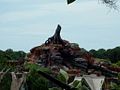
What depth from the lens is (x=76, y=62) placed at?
10680mm

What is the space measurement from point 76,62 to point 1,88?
6.74m

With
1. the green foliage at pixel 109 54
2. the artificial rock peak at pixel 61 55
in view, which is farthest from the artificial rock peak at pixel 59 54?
the green foliage at pixel 109 54

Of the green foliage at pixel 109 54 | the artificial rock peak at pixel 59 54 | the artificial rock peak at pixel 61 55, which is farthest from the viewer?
the green foliage at pixel 109 54

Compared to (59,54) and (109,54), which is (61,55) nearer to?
(59,54)

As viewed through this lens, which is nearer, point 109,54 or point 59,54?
point 59,54

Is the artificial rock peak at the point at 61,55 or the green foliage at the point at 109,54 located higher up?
the artificial rock peak at the point at 61,55

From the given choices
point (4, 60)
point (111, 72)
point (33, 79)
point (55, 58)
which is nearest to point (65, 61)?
point (55, 58)

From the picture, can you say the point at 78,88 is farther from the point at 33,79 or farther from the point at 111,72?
the point at 111,72

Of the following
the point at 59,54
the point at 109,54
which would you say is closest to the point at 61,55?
the point at 59,54

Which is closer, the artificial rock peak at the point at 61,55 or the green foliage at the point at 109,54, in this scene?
the artificial rock peak at the point at 61,55

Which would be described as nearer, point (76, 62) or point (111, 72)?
point (111, 72)

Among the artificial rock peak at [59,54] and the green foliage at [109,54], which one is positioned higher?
the artificial rock peak at [59,54]

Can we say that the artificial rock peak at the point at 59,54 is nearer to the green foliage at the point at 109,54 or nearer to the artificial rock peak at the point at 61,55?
the artificial rock peak at the point at 61,55

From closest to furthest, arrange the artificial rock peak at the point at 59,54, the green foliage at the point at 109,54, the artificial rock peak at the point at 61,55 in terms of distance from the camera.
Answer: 1. the artificial rock peak at the point at 61,55
2. the artificial rock peak at the point at 59,54
3. the green foliage at the point at 109,54
